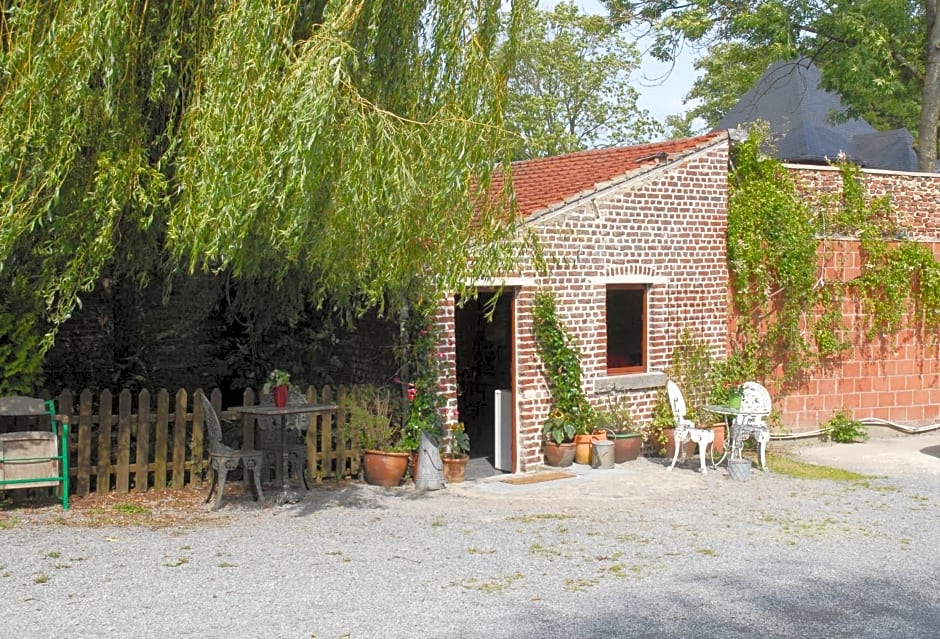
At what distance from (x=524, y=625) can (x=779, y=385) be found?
912 cm

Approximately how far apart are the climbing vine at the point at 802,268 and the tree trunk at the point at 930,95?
16.0 ft

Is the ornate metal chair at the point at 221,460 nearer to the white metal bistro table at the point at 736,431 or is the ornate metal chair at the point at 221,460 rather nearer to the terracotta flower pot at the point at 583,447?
the terracotta flower pot at the point at 583,447

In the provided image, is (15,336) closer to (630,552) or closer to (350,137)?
(350,137)

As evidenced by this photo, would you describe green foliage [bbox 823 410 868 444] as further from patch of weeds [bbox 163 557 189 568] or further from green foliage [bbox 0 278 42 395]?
green foliage [bbox 0 278 42 395]

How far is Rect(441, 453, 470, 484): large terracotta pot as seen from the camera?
11031 mm

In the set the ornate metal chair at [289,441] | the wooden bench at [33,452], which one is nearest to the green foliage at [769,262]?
the ornate metal chair at [289,441]

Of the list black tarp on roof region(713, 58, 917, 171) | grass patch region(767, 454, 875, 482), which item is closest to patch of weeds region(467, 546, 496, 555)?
grass patch region(767, 454, 875, 482)

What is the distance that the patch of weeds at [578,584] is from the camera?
6.91 meters

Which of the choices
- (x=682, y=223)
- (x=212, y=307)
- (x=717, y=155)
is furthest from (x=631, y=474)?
(x=212, y=307)

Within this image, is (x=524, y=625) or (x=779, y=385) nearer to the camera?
(x=524, y=625)

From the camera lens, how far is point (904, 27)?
20.2 meters

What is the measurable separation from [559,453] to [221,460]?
401cm

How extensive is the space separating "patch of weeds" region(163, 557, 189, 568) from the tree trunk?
1621 cm

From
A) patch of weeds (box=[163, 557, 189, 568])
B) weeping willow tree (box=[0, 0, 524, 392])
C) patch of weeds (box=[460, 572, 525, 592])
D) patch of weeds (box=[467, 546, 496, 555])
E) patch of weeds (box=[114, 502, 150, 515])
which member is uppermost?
weeping willow tree (box=[0, 0, 524, 392])
